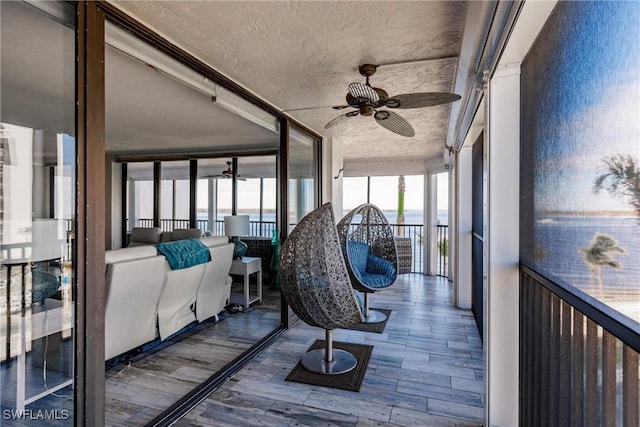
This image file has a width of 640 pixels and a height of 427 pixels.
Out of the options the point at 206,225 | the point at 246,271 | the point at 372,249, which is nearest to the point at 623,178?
the point at 372,249

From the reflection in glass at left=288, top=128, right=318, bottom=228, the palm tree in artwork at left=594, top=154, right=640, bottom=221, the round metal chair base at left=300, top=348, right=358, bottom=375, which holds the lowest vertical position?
the round metal chair base at left=300, top=348, right=358, bottom=375

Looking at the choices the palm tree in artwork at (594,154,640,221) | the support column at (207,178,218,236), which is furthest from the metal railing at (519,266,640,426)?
the support column at (207,178,218,236)

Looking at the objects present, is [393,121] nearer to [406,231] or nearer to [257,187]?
[257,187]

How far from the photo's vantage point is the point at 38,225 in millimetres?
1416

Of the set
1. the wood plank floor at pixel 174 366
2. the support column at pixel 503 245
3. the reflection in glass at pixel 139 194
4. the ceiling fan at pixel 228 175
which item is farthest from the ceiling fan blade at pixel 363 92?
the reflection in glass at pixel 139 194

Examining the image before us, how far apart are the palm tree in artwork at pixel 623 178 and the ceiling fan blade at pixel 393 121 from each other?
1.84 m

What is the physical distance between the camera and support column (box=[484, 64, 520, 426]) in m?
1.81

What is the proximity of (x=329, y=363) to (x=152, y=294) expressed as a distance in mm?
1604

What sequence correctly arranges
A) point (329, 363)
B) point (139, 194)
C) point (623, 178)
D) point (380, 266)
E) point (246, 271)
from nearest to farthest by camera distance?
point (623, 178), point (329, 363), point (380, 266), point (246, 271), point (139, 194)

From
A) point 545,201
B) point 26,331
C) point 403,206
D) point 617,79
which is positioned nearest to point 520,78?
point 545,201

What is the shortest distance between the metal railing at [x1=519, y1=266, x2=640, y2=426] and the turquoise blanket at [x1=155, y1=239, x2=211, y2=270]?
2656mm

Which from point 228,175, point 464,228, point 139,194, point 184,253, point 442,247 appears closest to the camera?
point 184,253

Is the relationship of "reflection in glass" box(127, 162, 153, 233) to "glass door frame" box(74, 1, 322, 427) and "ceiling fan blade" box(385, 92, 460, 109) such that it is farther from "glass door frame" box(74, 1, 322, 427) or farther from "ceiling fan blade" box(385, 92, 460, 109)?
"ceiling fan blade" box(385, 92, 460, 109)

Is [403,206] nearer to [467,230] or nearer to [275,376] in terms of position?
[467,230]
